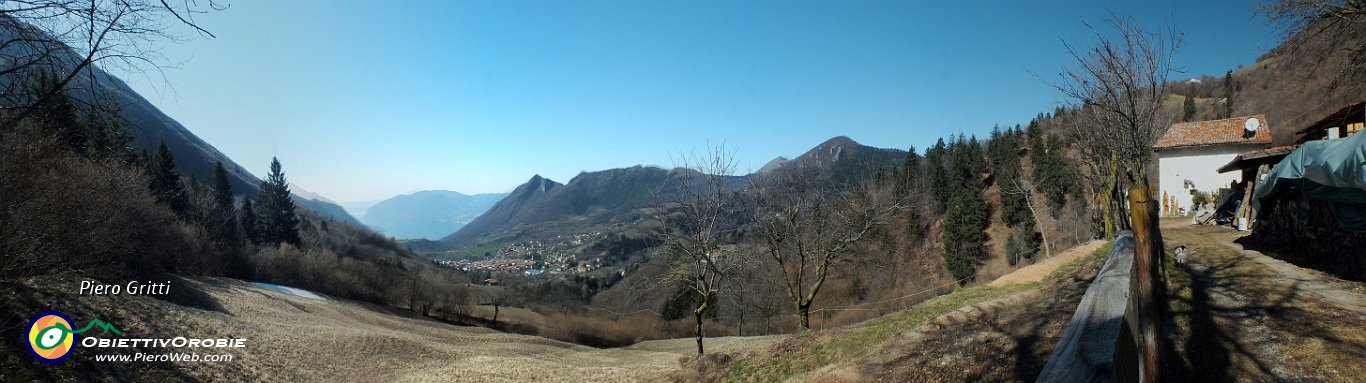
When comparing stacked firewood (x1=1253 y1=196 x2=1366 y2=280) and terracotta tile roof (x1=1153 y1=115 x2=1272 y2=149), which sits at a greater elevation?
terracotta tile roof (x1=1153 y1=115 x2=1272 y2=149)

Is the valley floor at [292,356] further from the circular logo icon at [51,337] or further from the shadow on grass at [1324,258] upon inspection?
the shadow on grass at [1324,258]

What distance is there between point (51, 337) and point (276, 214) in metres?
64.0

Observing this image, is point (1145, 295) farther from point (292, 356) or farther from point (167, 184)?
point (167, 184)

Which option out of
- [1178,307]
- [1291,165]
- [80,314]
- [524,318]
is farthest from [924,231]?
[80,314]

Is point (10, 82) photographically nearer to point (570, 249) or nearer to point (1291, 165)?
point (1291, 165)

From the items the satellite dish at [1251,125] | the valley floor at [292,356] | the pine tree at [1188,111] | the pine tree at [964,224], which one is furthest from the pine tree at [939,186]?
the valley floor at [292,356]

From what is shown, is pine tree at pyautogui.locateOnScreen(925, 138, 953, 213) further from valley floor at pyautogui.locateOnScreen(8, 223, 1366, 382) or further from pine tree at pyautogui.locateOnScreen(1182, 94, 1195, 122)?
valley floor at pyautogui.locateOnScreen(8, 223, 1366, 382)

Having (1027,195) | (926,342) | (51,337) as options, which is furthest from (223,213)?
(1027,195)

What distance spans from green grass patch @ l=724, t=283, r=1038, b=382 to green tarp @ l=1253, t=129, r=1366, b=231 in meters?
4.27

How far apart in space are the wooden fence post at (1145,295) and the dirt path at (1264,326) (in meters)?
1.85

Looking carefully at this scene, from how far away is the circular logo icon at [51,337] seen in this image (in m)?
9.55

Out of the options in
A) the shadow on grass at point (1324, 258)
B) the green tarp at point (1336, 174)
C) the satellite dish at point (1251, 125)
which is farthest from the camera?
the satellite dish at point (1251, 125)

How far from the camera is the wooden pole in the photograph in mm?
2381

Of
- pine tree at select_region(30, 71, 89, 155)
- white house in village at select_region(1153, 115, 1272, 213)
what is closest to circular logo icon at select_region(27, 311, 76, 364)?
pine tree at select_region(30, 71, 89, 155)
